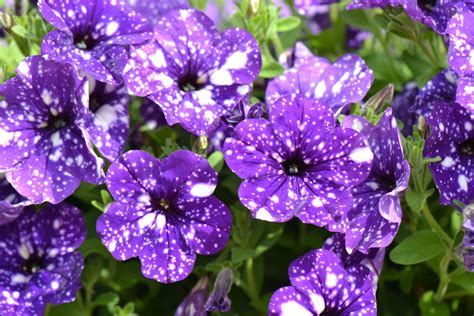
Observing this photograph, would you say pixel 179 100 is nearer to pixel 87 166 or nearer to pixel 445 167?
pixel 87 166

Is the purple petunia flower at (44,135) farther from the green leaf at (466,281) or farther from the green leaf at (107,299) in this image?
the green leaf at (466,281)

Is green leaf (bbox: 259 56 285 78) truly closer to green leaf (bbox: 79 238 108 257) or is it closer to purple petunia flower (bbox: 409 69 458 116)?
purple petunia flower (bbox: 409 69 458 116)

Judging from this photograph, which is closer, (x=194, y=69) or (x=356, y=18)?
(x=194, y=69)

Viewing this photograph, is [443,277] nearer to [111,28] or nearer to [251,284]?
[251,284]

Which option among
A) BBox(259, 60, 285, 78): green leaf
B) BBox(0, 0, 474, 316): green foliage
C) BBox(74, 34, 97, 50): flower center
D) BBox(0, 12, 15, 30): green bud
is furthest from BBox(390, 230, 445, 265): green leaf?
BBox(0, 12, 15, 30): green bud

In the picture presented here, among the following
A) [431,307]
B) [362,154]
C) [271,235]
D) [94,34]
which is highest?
[94,34]

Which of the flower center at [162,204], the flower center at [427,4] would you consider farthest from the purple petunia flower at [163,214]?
the flower center at [427,4]

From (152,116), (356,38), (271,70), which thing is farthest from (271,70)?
(356,38)
